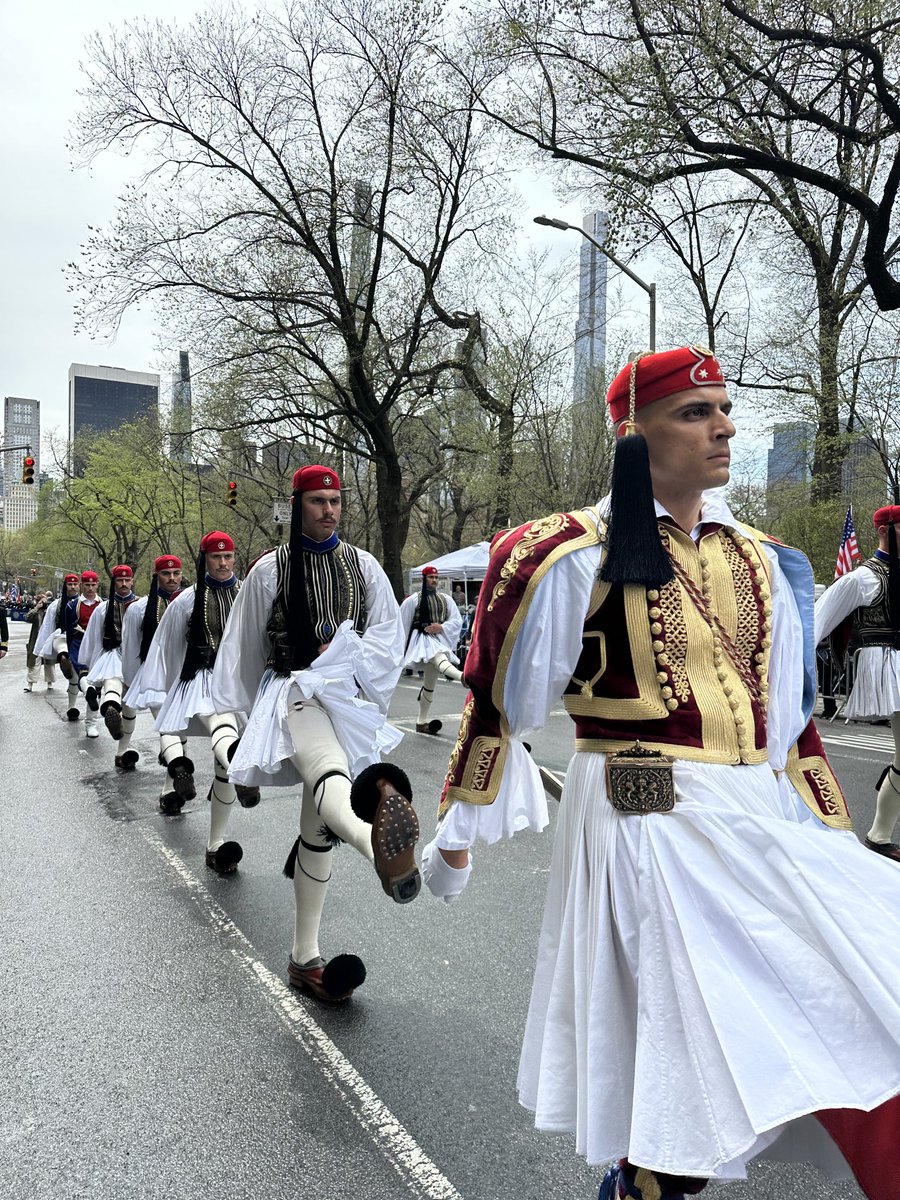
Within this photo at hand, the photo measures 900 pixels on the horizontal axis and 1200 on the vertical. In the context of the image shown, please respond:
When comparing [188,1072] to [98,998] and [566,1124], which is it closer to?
[98,998]

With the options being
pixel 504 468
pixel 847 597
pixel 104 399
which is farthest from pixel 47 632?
pixel 104 399

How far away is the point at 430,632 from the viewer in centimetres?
1359

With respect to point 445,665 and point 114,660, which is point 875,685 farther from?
point 114,660

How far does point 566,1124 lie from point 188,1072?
188cm

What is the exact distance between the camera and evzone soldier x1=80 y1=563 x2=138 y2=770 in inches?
378

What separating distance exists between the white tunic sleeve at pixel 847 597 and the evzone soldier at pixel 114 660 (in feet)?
22.0

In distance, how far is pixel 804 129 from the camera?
14547mm

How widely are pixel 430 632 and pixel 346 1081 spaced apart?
34.0 feet

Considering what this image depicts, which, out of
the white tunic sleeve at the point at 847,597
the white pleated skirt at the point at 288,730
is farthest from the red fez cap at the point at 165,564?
the white tunic sleeve at the point at 847,597

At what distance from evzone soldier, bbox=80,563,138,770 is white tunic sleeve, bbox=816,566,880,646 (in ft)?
22.0

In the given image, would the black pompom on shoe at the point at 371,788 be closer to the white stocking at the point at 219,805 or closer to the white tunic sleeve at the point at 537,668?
the white tunic sleeve at the point at 537,668

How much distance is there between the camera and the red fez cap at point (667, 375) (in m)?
2.37

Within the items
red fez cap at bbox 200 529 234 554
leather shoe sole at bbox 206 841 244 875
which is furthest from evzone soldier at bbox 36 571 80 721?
leather shoe sole at bbox 206 841 244 875

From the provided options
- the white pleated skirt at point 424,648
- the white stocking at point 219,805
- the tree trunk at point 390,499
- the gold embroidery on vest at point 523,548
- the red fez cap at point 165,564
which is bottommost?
the white stocking at point 219,805
